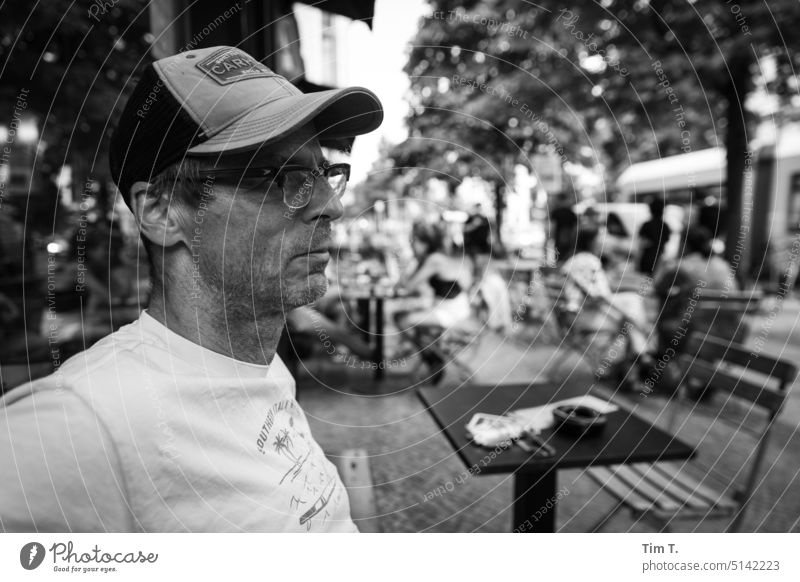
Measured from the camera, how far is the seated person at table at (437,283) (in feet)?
15.5

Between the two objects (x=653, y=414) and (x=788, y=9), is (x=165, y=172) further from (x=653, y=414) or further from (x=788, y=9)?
(x=788, y=9)

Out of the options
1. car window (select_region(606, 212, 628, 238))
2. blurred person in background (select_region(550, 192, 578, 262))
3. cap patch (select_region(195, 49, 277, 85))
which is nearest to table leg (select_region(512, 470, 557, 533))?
cap patch (select_region(195, 49, 277, 85))

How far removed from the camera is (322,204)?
3.58ft

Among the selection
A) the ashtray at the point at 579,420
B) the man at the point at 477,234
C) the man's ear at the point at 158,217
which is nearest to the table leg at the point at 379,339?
the man at the point at 477,234

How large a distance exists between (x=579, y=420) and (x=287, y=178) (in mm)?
1282

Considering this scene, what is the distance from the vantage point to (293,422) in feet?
3.88

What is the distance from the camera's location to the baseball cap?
93 cm

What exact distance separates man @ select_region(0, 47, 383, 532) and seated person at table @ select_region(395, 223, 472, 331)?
3559 millimetres

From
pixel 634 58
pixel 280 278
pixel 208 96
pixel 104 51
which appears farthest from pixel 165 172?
pixel 634 58

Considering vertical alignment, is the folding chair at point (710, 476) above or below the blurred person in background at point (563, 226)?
below

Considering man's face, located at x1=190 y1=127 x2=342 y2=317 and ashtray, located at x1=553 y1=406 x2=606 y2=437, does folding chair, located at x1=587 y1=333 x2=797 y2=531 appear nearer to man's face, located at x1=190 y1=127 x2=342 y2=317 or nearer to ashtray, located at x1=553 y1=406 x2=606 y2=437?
ashtray, located at x1=553 y1=406 x2=606 y2=437

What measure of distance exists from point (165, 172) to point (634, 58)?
5.39 meters

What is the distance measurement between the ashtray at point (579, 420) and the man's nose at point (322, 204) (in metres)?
1.12

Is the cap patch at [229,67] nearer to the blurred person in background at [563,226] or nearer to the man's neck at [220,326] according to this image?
the man's neck at [220,326]
